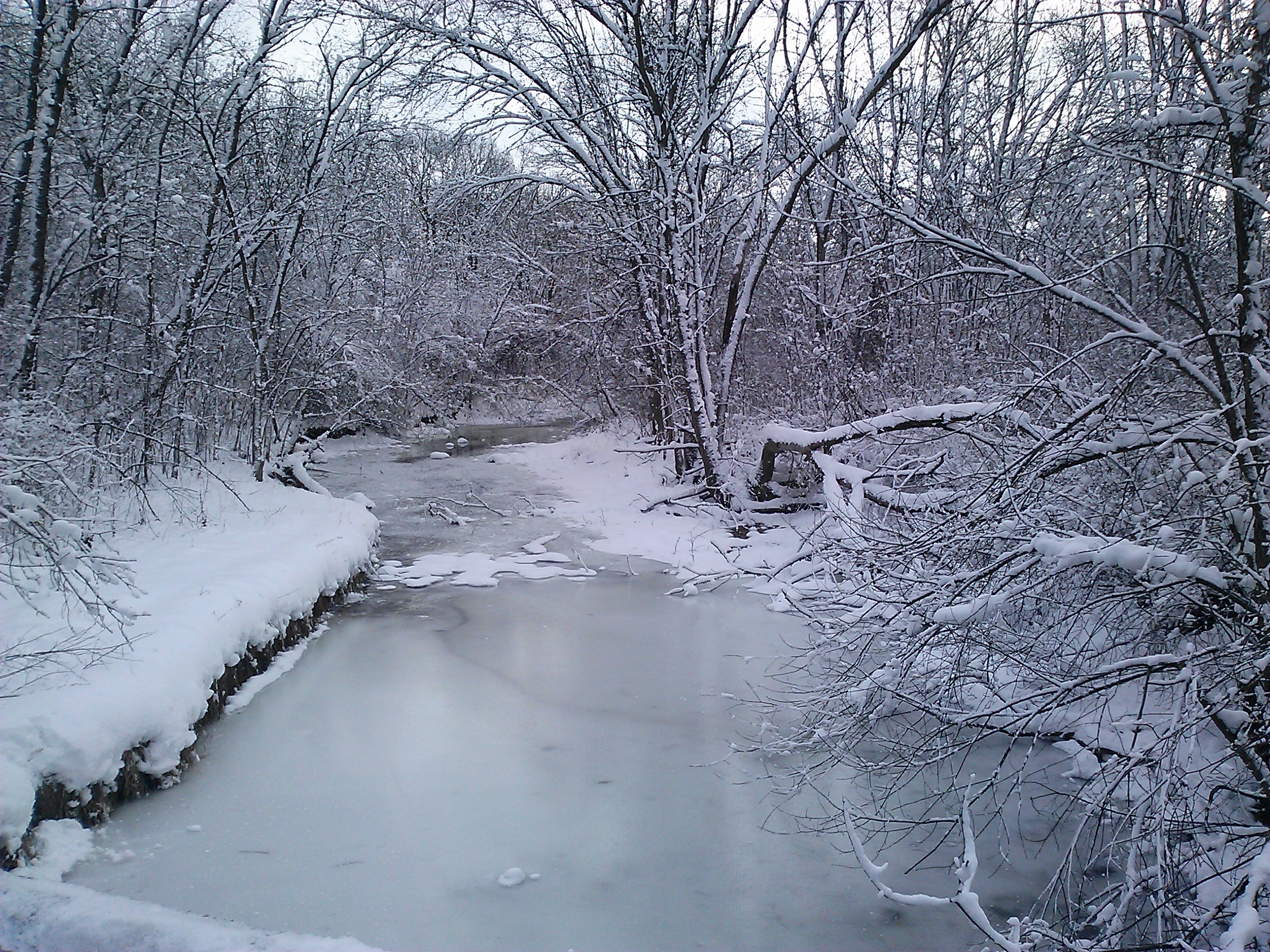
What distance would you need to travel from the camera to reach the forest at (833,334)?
3559 mm

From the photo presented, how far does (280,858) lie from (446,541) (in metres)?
8.27

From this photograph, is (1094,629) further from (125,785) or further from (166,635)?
(166,635)

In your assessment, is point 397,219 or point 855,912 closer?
point 855,912

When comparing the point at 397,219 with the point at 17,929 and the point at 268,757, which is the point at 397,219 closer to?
the point at 268,757

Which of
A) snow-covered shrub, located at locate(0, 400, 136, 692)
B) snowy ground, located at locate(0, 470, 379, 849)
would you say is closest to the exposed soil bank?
snowy ground, located at locate(0, 470, 379, 849)

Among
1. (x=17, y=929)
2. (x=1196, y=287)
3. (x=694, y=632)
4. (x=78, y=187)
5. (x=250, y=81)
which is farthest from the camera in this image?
(x=250, y=81)

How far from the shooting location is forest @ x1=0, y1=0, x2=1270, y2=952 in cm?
356

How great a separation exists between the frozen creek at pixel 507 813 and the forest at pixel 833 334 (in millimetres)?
463

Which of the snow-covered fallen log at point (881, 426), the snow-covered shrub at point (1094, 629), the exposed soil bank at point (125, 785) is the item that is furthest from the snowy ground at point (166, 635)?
the snow-covered fallen log at point (881, 426)

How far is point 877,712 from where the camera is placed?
430 cm

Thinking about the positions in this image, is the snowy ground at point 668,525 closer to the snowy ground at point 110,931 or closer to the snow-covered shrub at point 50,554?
the snowy ground at point 110,931

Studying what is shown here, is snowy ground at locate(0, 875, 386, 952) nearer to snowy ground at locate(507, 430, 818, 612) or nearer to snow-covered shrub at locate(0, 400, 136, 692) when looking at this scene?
snow-covered shrub at locate(0, 400, 136, 692)

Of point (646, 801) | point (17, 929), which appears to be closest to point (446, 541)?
point (646, 801)

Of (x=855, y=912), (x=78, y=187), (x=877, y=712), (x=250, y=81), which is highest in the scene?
(x=250, y=81)
